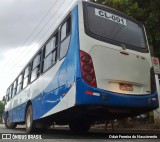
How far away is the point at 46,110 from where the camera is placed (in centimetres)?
903

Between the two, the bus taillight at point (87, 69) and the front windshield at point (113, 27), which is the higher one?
the front windshield at point (113, 27)

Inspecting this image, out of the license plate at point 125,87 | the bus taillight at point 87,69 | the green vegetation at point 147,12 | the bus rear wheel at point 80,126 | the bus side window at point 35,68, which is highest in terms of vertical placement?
the green vegetation at point 147,12

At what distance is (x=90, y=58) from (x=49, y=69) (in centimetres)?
231

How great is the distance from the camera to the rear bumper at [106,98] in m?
6.99

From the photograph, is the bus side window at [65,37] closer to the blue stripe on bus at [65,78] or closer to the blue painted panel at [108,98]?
the blue stripe on bus at [65,78]


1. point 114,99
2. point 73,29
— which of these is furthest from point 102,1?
point 114,99

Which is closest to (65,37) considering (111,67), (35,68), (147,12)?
(111,67)

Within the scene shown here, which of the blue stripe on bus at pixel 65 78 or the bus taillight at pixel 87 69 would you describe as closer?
the bus taillight at pixel 87 69

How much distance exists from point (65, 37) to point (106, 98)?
82.9 inches

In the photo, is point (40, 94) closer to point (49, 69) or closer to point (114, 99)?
point (49, 69)

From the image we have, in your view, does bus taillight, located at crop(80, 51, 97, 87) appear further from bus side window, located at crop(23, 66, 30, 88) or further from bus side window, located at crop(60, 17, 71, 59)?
bus side window, located at crop(23, 66, 30, 88)

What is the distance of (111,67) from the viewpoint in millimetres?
7637

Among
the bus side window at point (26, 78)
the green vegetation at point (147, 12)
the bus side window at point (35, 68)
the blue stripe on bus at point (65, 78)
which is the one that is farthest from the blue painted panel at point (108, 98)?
the bus side window at point (26, 78)

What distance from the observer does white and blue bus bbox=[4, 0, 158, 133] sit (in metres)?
7.21
